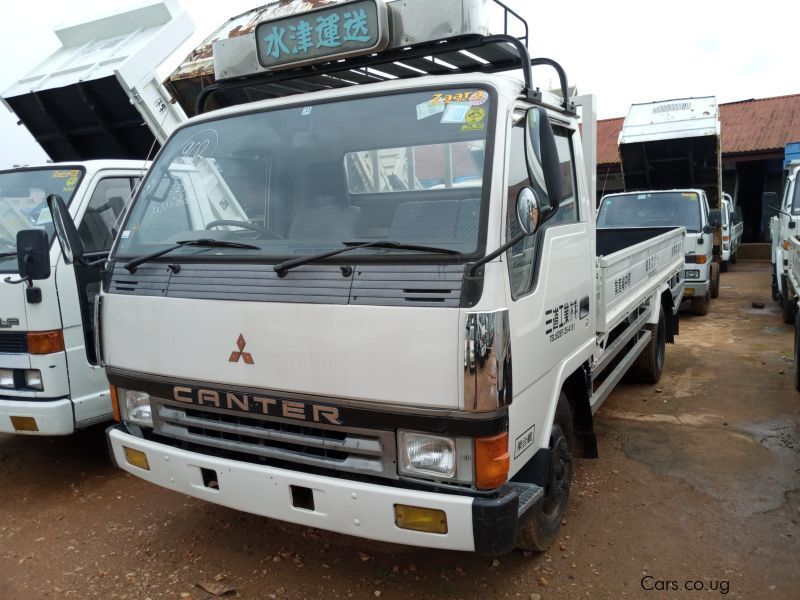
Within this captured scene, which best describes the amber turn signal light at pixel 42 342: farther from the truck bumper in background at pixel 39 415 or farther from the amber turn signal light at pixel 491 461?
the amber turn signal light at pixel 491 461

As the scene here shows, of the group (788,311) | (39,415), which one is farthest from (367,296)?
(788,311)

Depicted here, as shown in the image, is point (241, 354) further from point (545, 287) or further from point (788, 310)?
point (788, 310)

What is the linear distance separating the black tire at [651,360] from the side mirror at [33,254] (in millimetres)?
4822

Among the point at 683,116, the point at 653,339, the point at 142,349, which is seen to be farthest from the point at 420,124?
the point at 683,116

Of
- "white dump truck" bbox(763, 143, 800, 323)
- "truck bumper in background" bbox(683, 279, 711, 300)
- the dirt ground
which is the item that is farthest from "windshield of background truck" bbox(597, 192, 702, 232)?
the dirt ground

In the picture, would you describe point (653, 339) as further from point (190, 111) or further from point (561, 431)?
point (190, 111)

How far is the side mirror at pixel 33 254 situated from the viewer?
3.42 metres

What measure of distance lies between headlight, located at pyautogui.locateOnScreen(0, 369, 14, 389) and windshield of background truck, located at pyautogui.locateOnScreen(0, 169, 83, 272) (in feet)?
2.59

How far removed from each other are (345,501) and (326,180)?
Result: 1.37m

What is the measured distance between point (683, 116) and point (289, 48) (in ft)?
36.2

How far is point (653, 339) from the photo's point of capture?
18.8 feet

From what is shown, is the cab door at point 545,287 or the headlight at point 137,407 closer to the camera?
the cab door at point 545,287

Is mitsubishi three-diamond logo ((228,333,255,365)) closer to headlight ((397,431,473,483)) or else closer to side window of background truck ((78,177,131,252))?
headlight ((397,431,473,483))

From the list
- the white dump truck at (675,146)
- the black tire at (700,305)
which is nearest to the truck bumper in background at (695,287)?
the black tire at (700,305)
